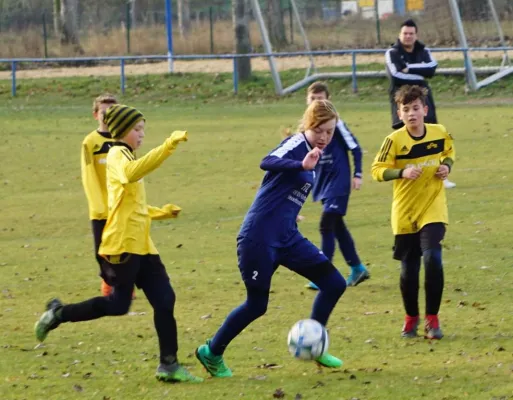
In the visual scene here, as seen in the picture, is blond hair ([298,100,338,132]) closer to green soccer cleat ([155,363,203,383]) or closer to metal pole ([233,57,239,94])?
green soccer cleat ([155,363,203,383])

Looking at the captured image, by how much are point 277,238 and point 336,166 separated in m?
3.29

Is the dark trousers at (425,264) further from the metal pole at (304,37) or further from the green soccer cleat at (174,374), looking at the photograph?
the metal pole at (304,37)

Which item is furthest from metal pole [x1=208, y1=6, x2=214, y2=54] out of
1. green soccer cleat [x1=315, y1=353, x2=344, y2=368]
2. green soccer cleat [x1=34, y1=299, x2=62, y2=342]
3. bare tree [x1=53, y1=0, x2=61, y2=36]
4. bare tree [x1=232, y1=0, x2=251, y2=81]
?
green soccer cleat [x1=315, y1=353, x2=344, y2=368]

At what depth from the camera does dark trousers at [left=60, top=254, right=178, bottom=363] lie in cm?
660

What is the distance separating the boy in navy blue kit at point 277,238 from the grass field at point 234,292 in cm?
28

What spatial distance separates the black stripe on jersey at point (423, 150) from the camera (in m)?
7.78

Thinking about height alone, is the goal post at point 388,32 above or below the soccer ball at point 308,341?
above

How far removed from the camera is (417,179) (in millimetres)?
7723

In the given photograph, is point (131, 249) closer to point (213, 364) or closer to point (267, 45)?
point (213, 364)

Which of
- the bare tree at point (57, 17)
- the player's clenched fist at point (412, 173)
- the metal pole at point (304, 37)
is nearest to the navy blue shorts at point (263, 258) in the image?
the player's clenched fist at point (412, 173)

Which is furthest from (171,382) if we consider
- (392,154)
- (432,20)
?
(432,20)

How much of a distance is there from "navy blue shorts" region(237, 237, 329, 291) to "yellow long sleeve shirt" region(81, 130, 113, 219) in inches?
120

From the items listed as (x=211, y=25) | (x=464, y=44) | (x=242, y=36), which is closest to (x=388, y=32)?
(x=464, y=44)

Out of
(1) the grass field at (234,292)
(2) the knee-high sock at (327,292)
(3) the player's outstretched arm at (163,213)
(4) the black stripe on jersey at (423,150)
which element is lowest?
(1) the grass field at (234,292)
